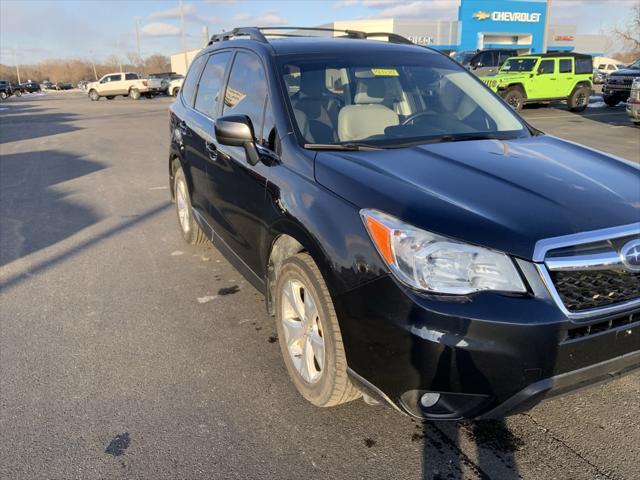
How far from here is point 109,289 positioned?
15.0 feet

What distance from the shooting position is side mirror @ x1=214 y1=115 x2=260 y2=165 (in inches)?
122

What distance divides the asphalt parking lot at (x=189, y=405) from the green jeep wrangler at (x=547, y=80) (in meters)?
17.5

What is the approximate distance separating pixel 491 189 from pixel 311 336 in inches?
45.4

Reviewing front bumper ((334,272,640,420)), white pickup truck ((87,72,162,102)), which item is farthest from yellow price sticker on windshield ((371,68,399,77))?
white pickup truck ((87,72,162,102))

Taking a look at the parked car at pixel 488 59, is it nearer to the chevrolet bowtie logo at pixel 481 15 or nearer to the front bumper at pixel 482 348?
the front bumper at pixel 482 348

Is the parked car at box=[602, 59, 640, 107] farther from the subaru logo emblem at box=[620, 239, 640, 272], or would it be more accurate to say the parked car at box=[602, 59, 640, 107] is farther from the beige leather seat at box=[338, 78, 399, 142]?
the subaru logo emblem at box=[620, 239, 640, 272]

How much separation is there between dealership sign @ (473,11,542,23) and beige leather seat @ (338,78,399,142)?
50665mm

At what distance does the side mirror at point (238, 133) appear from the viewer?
3.11 metres

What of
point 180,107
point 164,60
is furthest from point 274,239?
point 164,60

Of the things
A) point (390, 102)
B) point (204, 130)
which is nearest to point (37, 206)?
point (204, 130)

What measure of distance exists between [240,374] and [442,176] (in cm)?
167

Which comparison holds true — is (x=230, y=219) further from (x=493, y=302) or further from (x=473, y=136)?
(x=493, y=302)

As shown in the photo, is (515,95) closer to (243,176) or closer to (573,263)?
(243,176)

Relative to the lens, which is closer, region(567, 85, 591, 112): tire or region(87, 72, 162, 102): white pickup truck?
region(567, 85, 591, 112): tire
